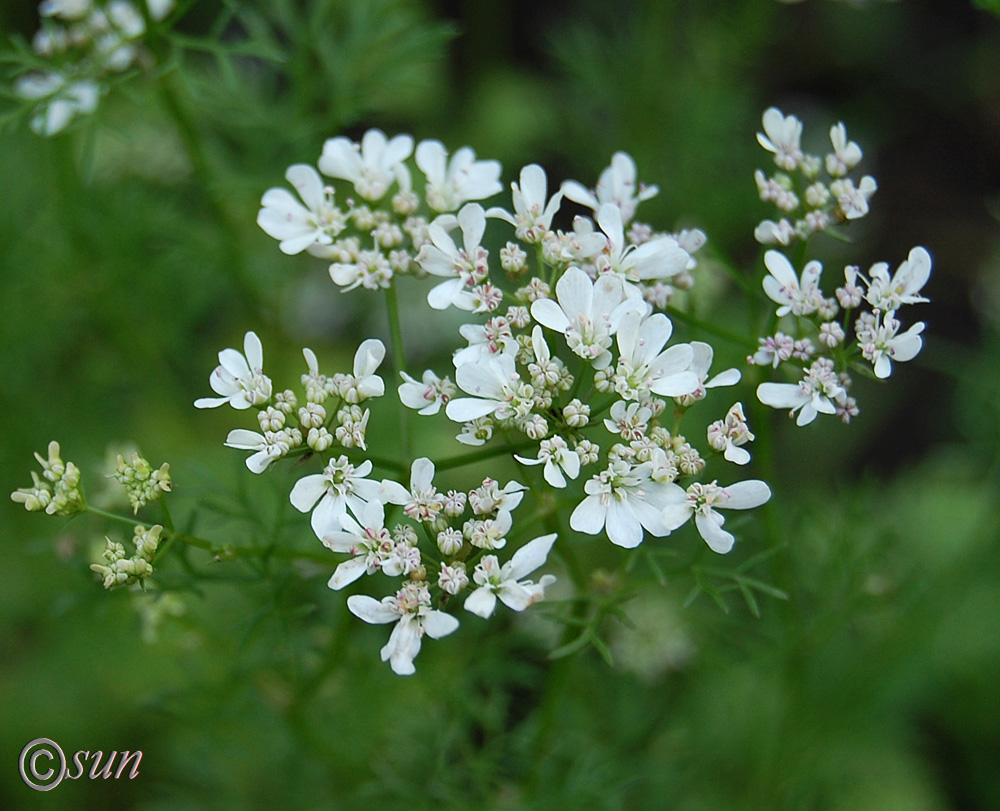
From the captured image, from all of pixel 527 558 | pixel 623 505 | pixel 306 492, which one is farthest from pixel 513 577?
pixel 306 492

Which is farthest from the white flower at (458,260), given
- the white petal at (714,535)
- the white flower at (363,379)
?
the white petal at (714,535)

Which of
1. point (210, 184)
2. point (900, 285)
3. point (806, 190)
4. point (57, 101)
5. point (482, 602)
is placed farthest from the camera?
point (210, 184)

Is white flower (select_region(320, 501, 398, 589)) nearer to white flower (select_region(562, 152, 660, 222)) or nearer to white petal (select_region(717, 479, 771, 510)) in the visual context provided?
white petal (select_region(717, 479, 771, 510))

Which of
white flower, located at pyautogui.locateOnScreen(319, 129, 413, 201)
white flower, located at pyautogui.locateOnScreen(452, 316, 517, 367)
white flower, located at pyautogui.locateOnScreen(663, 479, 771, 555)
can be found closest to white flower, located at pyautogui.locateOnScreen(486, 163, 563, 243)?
white flower, located at pyautogui.locateOnScreen(452, 316, 517, 367)

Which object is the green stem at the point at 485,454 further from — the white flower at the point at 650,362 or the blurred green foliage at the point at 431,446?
the blurred green foliage at the point at 431,446

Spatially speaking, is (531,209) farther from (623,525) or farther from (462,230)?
(623,525)
